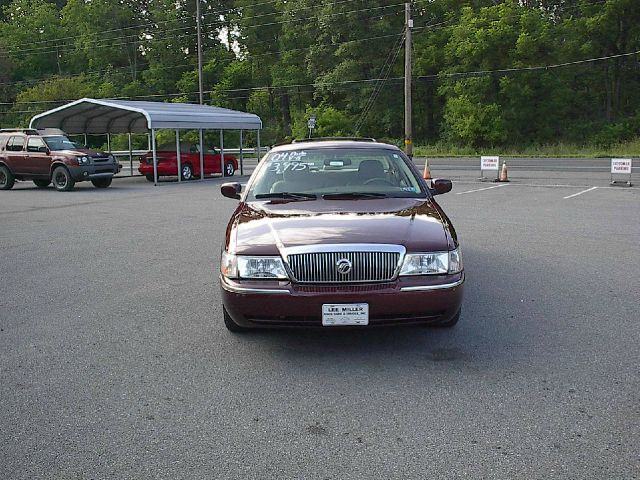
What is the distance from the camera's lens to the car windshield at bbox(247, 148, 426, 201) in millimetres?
6133

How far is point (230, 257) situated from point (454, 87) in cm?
5217

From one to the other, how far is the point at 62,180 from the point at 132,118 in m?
7.32

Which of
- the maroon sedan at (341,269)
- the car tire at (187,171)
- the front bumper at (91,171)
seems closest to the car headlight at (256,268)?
the maroon sedan at (341,269)

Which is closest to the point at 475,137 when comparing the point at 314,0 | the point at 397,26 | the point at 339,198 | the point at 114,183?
the point at 397,26

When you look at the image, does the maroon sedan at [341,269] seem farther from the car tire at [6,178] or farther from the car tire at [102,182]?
the car tire at [6,178]

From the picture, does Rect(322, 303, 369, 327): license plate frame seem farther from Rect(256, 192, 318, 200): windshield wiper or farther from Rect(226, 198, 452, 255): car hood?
Rect(256, 192, 318, 200): windshield wiper

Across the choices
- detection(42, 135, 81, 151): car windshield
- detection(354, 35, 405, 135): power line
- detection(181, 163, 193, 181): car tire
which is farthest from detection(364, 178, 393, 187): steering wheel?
detection(354, 35, 405, 135): power line

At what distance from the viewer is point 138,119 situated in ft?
93.1

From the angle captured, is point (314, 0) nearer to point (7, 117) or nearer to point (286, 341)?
point (7, 117)

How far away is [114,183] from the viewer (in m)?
25.1

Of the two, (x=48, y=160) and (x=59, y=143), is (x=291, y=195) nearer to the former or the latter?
(x=48, y=160)

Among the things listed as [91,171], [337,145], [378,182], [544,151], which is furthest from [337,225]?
[544,151]

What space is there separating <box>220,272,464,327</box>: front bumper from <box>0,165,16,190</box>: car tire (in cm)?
→ 1992

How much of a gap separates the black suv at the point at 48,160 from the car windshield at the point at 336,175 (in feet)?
53.0
